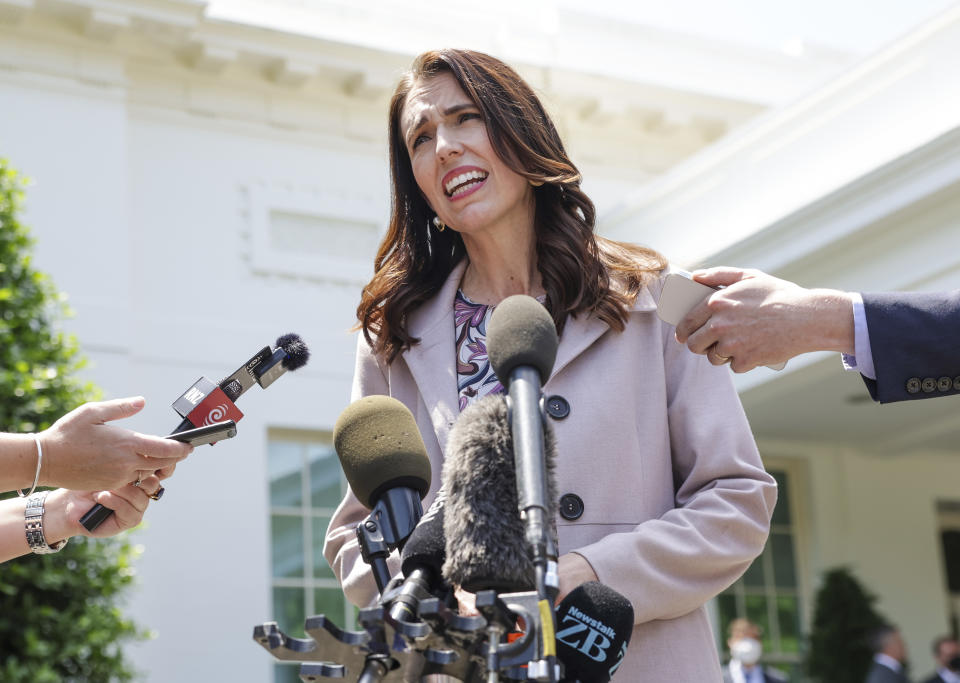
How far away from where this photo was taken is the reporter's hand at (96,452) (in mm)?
2277

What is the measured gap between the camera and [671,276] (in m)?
2.09

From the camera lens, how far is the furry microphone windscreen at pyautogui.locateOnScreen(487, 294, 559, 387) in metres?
1.66

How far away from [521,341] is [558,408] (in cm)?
58

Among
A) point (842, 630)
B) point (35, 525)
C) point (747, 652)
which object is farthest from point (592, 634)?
point (842, 630)

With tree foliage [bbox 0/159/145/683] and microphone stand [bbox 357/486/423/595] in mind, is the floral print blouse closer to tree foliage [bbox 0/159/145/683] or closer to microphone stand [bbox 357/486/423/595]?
microphone stand [bbox 357/486/423/595]

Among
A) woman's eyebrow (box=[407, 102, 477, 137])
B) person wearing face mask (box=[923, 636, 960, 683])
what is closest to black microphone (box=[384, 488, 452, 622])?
woman's eyebrow (box=[407, 102, 477, 137])

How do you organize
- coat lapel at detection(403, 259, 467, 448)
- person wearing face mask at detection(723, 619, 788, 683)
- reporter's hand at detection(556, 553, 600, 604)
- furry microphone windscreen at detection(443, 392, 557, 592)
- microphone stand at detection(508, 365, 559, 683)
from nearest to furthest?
microphone stand at detection(508, 365, 559, 683)
furry microphone windscreen at detection(443, 392, 557, 592)
reporter's hand at detection(556, 553, 600, 604)
coat lapel at detection(403, 259, 467, 448)
person wearing face mask at detection(723, 619, 788, 683)

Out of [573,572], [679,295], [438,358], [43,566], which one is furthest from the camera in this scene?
[43,566]

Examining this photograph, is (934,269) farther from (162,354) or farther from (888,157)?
(162,354)

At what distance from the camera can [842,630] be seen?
11.7 meters

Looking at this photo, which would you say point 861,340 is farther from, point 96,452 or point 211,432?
point 96,452

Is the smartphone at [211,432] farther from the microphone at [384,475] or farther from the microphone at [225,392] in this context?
the microphone at [384,475]

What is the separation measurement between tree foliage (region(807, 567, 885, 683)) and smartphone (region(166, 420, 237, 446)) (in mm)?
10456

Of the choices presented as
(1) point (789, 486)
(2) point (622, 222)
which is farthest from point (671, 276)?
(1) point (789, 486)
